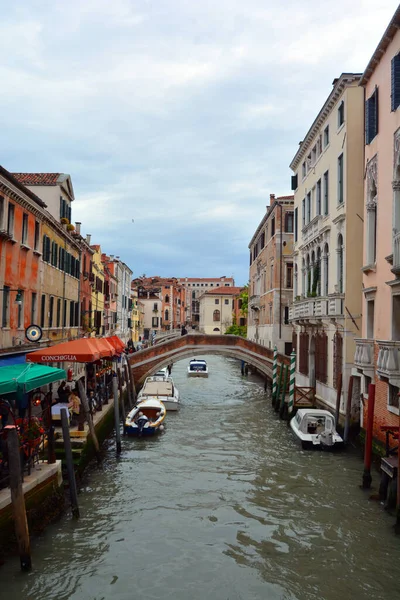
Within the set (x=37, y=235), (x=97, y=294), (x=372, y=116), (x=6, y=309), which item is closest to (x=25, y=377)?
(x=6, y=309)

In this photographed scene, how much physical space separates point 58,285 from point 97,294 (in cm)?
1185

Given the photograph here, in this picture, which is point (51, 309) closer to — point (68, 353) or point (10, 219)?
point (10, 219)

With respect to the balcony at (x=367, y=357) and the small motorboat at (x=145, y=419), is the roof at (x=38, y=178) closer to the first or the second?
the small motorboat at (x=145, y=419)

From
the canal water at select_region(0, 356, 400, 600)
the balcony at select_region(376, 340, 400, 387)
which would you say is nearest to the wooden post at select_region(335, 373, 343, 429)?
the canal water at select_region(0, 356, 400, 600)

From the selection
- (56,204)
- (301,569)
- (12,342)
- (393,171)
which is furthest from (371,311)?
(56,204)

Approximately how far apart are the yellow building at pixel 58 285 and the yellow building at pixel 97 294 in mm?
4764

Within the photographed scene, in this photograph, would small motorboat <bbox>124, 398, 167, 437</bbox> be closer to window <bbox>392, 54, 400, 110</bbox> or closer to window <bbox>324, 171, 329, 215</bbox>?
window <bbox>324, 171, 329, 215</bbox>

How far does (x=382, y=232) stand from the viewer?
12648 millimetres

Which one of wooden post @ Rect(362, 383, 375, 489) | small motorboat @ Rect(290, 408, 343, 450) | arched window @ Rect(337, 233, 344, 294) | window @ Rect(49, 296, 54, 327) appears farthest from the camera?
window @ Rect(49, 296, 54, 327)

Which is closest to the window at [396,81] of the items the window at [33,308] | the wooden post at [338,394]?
the wooden post at [338,394]

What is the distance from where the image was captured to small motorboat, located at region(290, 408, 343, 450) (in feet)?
46.1

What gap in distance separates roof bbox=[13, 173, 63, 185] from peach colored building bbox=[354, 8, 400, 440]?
37.2 ft

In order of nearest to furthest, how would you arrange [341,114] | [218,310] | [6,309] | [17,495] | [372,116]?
[17,495]
[372,116]
[6,309]
[341,114]
[218,310]

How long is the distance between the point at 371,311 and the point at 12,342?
918 cm
